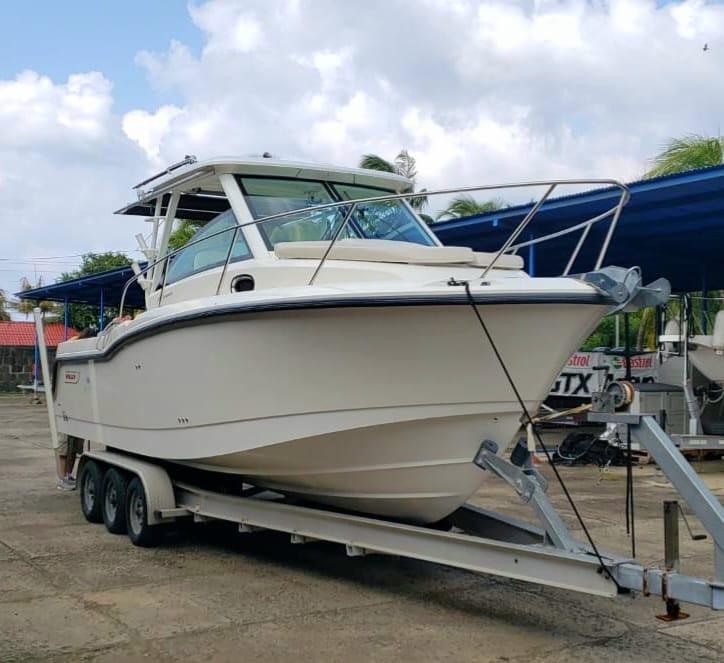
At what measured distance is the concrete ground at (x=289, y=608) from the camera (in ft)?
13.8

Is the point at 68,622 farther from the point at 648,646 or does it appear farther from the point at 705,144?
the point at 705,144

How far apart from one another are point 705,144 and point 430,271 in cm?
1431

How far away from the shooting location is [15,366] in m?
31.1

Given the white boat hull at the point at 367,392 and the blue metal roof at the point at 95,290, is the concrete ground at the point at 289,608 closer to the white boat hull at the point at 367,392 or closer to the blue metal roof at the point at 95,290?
the white boat hull at the point at 367,392

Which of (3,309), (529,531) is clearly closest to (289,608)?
(529,531)

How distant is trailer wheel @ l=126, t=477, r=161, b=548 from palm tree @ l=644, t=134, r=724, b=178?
45.7 feet

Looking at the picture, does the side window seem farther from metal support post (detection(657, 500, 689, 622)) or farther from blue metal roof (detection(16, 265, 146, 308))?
blue metal roof (detection(16, 265, 146, 308))

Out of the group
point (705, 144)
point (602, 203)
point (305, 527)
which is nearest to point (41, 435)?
point (602, 203)

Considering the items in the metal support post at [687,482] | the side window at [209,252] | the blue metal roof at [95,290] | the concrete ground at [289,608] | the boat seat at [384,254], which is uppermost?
the blue metal roof at [95,290]

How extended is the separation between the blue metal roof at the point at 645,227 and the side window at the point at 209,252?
5.37 metres

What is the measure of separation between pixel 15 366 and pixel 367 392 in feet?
95.6

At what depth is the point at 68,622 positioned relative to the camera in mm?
4566

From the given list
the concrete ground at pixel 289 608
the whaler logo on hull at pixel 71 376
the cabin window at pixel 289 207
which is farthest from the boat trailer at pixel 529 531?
the whaler logo on hull at pixel 71 376

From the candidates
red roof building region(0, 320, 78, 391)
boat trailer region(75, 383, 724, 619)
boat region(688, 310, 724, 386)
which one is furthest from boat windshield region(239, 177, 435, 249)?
red roof building region(0, 320, 78, 391)
